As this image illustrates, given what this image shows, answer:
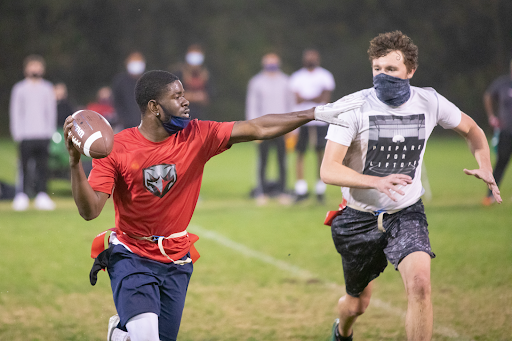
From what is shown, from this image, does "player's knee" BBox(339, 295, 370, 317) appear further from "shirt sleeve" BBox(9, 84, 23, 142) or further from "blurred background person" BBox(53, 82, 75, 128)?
"blurred background person" BBox(53, 82, 75, 128)

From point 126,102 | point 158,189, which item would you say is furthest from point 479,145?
point 126,102

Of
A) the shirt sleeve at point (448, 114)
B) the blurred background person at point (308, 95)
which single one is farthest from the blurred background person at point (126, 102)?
the shirt sleeve at point (448, 114)

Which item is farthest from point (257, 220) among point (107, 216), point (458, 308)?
point (458, 308)

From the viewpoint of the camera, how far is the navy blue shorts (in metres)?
3.30

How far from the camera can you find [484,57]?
1117 inches

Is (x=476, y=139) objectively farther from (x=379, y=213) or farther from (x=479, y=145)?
(x=379, y=213)

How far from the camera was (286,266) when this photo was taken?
6.88 meters

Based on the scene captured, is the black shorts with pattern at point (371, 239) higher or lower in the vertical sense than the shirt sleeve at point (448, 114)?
lower

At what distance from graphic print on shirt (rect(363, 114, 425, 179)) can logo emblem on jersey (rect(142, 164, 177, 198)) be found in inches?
46.5

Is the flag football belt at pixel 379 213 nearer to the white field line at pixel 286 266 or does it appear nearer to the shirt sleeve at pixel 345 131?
the shirt sleeve at pixel 345 131

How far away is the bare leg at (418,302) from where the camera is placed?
330 cm

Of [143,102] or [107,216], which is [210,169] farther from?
[143,102]

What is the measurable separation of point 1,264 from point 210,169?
422 inches

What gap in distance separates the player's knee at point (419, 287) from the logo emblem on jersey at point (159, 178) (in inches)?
56.2
